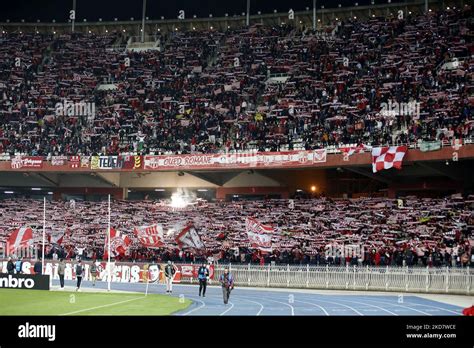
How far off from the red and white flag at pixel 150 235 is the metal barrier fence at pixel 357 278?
3390mm

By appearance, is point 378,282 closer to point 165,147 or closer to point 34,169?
point 165,147

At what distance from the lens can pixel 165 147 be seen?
50.8 meters

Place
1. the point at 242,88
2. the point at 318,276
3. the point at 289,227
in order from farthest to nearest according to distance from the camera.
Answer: the point at 242,88 < the point at 289,227 < the point at 318,276

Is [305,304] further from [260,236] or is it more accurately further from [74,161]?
[74,161]

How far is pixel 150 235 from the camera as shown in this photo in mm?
44188

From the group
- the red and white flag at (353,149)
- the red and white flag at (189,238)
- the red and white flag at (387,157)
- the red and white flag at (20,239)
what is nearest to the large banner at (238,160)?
the red and white flag at (353,149)

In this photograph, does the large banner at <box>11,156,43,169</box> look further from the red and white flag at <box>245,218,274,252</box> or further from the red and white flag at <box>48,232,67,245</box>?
the red and white flag at <box>245,218,274,252</box>

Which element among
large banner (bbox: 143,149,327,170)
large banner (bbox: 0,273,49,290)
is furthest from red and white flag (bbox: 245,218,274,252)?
large banner (bbox: 0,273,49,290)

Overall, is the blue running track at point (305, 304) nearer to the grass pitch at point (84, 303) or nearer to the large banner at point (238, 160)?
the grass pitch at point (84, 303)

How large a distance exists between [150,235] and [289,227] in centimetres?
837

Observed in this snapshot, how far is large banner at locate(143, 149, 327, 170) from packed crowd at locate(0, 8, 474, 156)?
111cm

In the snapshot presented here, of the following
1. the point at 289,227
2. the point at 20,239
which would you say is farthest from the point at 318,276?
the point at 20,239

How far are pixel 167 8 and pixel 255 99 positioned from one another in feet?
Result: 56.4
